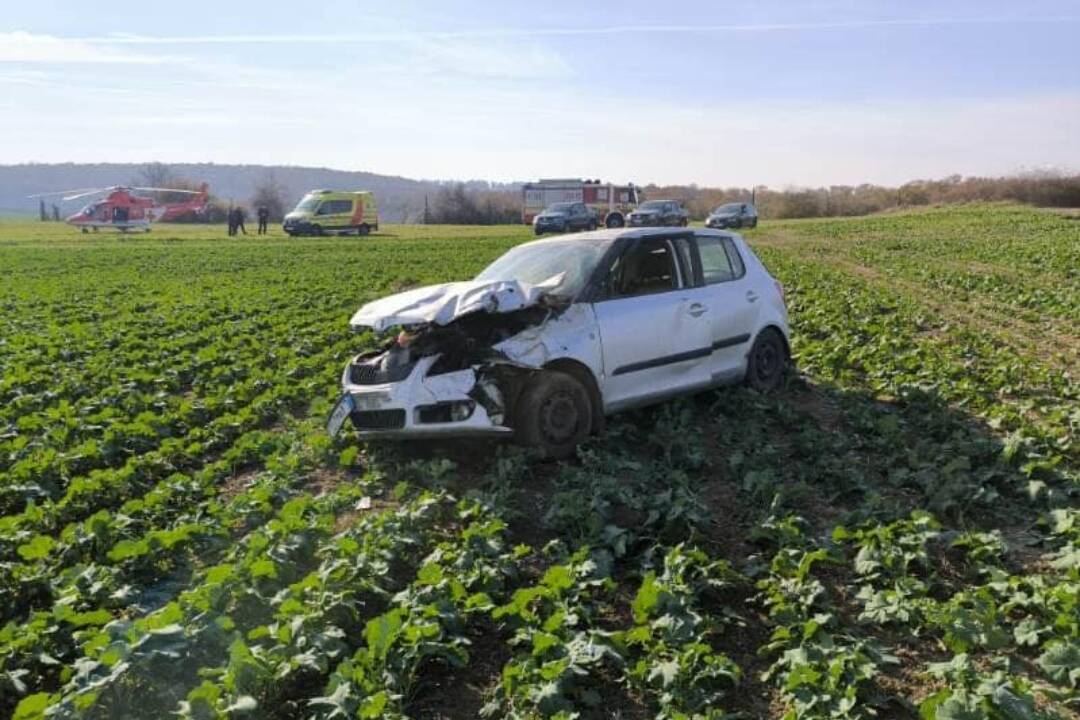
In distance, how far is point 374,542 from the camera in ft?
15.8

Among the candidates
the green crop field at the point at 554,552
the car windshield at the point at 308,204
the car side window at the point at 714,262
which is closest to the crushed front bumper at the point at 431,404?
the green crop field at the point at 554,552

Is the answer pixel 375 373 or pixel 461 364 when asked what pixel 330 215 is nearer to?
pixel 375 373

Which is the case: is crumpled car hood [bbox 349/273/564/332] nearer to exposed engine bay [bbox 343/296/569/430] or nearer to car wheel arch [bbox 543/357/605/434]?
exposed engine bay [bbox 343/296/569/430]

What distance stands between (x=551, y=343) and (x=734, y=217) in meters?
40.8

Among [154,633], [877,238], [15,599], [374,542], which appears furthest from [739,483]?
[877,238]

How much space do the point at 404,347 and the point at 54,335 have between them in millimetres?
8494

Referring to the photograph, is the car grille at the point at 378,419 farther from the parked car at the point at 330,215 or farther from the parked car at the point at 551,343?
the parked car at the point at 330,215

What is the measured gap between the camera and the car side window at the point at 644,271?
291 inches

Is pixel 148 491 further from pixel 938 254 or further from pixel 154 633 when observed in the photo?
pixel 938 254

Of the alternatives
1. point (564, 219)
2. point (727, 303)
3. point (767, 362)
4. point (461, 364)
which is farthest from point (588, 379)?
point (564, 219)

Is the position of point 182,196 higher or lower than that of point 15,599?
higher

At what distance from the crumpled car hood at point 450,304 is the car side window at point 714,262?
196 cm

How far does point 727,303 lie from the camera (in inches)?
323

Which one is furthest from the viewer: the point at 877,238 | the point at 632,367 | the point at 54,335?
the point at 877,238
